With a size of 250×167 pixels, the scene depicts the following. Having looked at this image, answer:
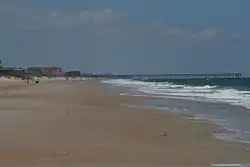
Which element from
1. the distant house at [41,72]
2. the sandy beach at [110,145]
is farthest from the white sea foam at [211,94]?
the distant house at [41,72]

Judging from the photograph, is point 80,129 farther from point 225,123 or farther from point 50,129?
point 225,123

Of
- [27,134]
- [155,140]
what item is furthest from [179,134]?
[27,134]

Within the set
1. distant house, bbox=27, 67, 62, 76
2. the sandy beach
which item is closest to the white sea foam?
the sandy beach

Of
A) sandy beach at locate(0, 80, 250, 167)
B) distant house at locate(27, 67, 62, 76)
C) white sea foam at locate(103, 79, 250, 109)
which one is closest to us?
sandy beach at locate(0, 80, 250, 167)

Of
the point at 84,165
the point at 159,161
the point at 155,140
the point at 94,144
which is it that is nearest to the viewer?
the point at 84,165

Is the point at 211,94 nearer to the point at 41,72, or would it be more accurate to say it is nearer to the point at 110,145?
the point at 110,145

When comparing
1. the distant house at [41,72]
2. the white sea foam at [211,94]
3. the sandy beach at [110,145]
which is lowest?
the white sea foam at [211,94]

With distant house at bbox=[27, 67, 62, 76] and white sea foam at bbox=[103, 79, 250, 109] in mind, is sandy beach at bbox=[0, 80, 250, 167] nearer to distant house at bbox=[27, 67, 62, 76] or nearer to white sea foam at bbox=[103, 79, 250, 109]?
white sea foam at bbox=[103, 79, 250, 109]

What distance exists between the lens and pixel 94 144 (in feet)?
33.0

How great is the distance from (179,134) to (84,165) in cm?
507

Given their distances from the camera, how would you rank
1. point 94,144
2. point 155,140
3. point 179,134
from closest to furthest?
point 94,144
point 155,140
point 179,134

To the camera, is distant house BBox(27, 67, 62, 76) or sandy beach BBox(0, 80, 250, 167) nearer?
sandy beach BBox(0, 80, 250, 167)

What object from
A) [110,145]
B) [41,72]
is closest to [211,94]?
[110,145]

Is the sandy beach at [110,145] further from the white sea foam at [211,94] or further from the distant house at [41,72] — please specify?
the distant house at [41,72]
